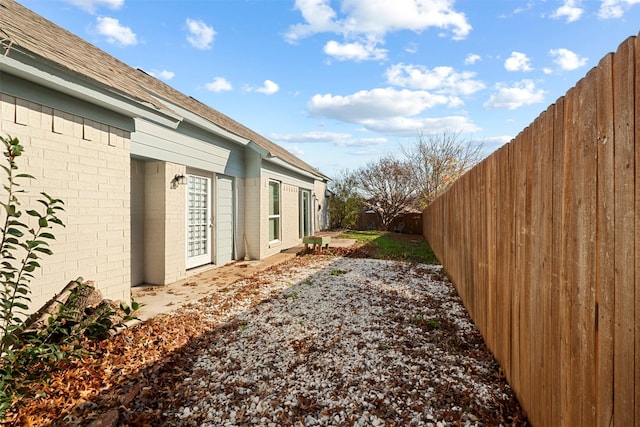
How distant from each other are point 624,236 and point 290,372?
291 centimetres

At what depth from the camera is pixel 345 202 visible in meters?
22.6

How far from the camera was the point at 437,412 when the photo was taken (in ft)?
8.45

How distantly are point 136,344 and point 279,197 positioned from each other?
26.1 feet

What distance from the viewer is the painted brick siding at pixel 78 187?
A: 144 inches

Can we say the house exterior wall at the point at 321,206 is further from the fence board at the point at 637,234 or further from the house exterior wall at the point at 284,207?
the fence board at the point at 637,234

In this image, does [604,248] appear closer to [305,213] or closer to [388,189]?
[305,213]

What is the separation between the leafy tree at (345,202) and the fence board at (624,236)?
68.5 feet

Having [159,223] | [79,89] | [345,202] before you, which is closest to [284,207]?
[159,223]

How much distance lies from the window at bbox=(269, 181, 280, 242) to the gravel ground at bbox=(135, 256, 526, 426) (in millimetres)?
5277

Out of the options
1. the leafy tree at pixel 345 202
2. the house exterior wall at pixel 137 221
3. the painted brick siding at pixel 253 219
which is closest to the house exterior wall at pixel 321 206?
the leafy tree at pixel 345 202

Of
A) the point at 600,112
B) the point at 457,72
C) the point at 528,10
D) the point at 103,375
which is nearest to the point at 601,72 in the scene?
the point at 600,112

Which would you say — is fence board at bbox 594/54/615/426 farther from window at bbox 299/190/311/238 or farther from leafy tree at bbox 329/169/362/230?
leafy tree at bbox 329/169/362/230

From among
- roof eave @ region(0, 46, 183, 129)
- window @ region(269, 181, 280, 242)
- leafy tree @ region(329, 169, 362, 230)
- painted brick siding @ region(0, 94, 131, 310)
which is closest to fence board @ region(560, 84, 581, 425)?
roof eave @ region(0, 46, 183, 129)

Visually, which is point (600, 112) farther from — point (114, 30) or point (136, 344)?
point (114, 30)
